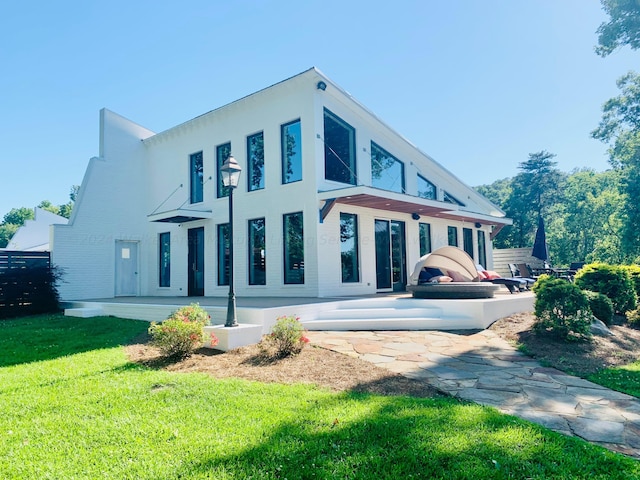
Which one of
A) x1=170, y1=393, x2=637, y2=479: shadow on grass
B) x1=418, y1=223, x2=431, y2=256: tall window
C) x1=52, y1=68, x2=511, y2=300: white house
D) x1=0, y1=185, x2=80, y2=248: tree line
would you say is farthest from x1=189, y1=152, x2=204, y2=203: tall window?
x1=0, y1=185, x2=80, y2=248: tree line

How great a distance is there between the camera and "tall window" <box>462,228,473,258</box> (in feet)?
56.3

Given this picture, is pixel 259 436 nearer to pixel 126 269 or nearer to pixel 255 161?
pixel 255 161

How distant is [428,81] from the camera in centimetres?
1553

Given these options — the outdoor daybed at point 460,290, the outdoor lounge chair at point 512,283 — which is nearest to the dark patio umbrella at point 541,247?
the outdoor lounge chair at point 512,283

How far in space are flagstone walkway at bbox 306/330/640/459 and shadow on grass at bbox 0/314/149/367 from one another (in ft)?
12.7

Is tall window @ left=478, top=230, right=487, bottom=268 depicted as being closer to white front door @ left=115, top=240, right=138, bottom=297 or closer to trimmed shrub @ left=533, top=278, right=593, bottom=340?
trimmed shrub @ left=533, top=278, right=593, bottom=340

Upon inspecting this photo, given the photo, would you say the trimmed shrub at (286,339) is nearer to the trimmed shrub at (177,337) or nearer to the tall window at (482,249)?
the trimmed shrub at (177,337)

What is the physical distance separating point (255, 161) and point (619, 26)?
555 inches

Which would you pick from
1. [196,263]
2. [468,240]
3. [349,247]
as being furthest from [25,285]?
[468,240]

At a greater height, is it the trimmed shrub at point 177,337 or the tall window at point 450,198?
the tall window at point 450,198

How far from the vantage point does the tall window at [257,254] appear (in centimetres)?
1198

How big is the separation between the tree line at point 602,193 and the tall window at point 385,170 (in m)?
9.11

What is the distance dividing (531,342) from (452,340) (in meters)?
1.23

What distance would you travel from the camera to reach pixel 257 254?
1220 centimetres
